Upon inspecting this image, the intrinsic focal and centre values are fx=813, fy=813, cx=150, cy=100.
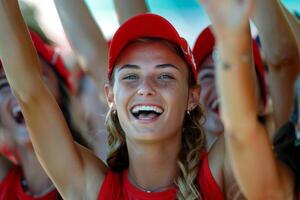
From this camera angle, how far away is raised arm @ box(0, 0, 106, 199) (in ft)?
6.50

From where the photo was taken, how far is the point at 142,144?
2.05 meters

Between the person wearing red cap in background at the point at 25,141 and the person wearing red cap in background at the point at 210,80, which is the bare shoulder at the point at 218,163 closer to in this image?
the person wearing red cap in background at the point at 210,80

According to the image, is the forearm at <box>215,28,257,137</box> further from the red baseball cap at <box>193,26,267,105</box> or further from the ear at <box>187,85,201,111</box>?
the red baseball cap at <box>193,26,267,105</box>

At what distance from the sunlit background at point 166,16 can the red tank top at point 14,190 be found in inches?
61.2

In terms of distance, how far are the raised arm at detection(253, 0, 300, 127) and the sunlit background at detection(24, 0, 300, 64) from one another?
5.58 feet

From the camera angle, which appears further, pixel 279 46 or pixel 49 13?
pixel 49 13

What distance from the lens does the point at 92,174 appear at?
2.06m

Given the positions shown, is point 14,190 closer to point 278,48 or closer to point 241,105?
point 278,48

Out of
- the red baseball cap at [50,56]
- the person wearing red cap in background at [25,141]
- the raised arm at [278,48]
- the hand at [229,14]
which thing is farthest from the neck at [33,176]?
the hand at [229,14]

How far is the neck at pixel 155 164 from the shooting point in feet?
6.77

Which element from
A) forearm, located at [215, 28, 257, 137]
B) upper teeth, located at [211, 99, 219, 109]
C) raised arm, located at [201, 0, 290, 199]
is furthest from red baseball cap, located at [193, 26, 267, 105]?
forearm, located at [215, 28, 257, 137]

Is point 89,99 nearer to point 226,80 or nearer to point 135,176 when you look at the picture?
point 135,176

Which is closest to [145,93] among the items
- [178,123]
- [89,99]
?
[178,123]

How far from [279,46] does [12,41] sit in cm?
74
